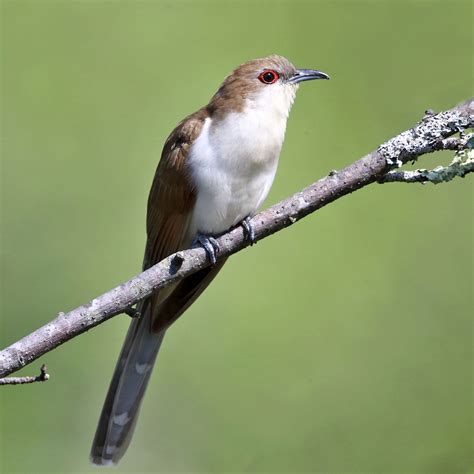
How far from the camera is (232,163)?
4.27m

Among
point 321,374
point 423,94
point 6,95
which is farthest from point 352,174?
→ point 6,95

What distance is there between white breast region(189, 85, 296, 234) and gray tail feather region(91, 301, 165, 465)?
2.25 ft

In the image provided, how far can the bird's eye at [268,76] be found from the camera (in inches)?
179

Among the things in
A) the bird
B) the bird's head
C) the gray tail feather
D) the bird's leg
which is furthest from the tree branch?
the gray tail feather

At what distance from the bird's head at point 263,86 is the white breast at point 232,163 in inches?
2.0

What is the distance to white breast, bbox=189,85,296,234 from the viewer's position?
4.27 metres

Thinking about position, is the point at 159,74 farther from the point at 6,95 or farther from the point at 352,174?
the point at 352,174

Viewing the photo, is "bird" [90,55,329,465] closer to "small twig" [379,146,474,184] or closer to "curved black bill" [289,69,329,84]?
"curved black bill" [289,69,329,84]

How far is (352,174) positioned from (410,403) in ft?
6.12

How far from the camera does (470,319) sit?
189 inches

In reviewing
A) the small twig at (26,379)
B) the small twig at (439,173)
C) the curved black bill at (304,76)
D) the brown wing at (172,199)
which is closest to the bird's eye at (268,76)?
the curved black bill at (304,76)

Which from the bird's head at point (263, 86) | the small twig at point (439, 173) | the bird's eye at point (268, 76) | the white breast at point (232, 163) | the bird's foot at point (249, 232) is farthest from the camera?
the bird's eye at point (268, 76)

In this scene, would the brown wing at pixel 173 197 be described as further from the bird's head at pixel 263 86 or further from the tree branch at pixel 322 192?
the tree branch at pixel 322 192

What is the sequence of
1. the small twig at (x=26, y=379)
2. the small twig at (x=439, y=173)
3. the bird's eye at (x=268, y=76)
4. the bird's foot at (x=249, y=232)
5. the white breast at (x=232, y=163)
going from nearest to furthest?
the small twig at (x=26, y=379) < the small twig at (x=439, y=173) < the bird's foot at (x=249, y=232) < the white breast at (x=232, y=163) < the bird's eye at (x=268, y=76)
